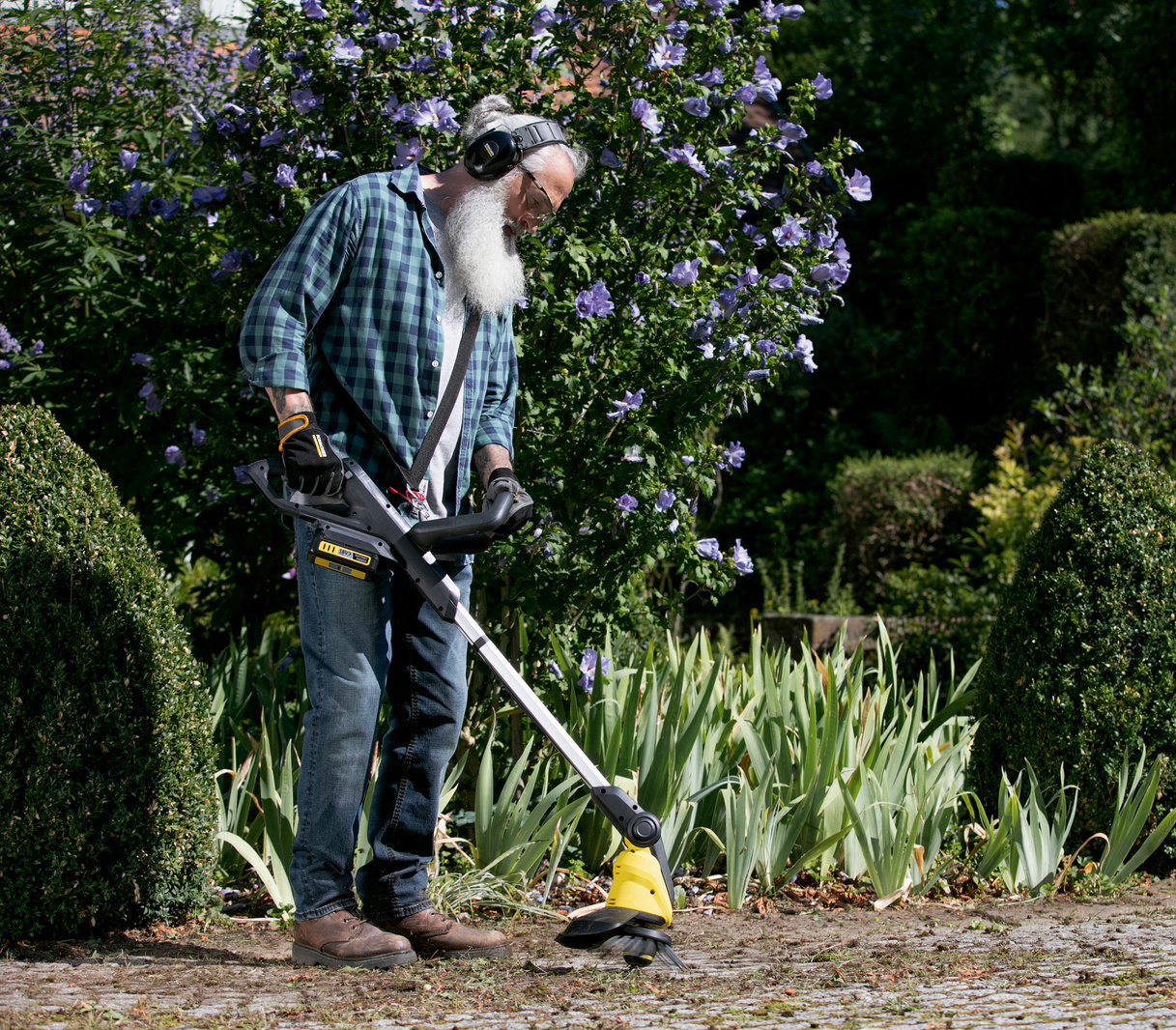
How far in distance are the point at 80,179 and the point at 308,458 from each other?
221cm

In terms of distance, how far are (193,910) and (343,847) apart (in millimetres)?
622

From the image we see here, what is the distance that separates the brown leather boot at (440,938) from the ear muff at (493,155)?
170cm

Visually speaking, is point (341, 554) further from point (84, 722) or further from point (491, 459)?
point (84, 722)

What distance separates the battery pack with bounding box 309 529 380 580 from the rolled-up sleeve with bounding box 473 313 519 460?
525 millimetres

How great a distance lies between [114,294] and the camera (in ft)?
13.3

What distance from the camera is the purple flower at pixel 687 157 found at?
356 cm

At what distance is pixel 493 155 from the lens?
2.75m

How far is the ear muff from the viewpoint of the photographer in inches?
108

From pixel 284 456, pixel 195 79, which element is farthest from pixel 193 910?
pixel 195 79

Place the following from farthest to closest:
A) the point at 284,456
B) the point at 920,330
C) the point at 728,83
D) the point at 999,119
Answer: the point at 999,119 < the point at 920,330 < the point at 728,83 < the point at 284,456

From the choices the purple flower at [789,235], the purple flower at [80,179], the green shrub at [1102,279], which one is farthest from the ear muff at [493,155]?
the green shrub at [1102,279]

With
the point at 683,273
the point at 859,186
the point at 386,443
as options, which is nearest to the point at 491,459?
the point at 386,443

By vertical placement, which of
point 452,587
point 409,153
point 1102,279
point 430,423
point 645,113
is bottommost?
point 452,587

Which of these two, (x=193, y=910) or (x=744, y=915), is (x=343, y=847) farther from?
(x=744, y=915)
